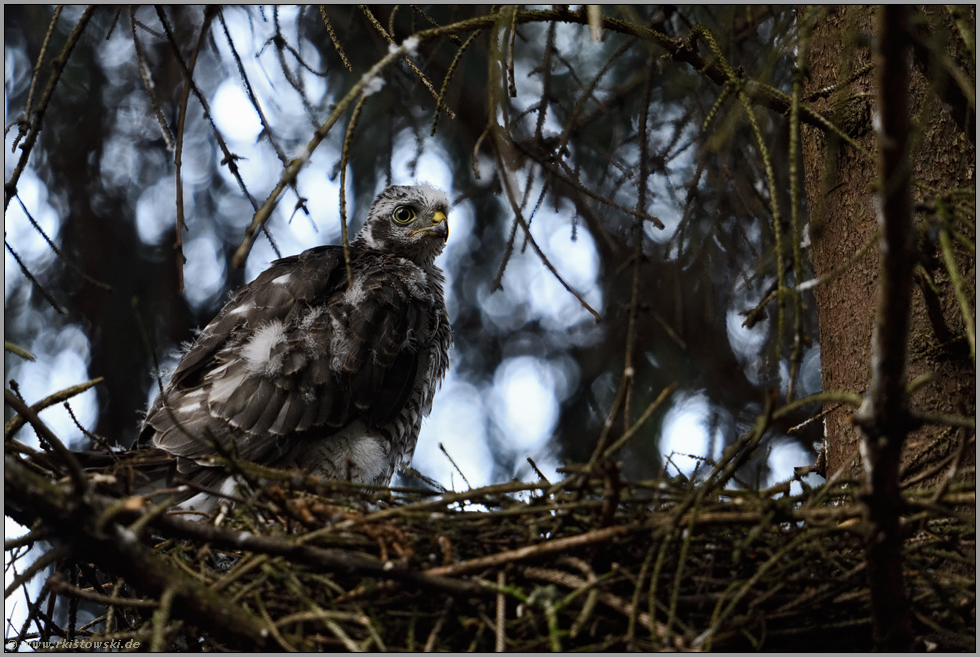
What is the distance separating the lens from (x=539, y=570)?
191 cm

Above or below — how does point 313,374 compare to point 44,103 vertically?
above

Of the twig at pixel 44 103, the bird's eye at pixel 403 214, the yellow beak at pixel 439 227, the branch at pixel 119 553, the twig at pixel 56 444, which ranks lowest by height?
the branch at pixel 119 553

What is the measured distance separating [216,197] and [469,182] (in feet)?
6.07

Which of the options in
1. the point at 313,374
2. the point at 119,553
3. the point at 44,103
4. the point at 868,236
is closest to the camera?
the point at 119,553

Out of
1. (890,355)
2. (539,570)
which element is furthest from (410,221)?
(890,355)

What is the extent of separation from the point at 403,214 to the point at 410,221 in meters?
0.06

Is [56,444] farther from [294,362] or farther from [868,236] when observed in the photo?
[868,236]

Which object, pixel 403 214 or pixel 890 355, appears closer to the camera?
pixel 890 355

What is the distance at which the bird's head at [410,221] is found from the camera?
4.63 m

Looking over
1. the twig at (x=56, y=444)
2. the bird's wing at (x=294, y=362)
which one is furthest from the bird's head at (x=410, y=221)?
the twig at (x=56, y=444)

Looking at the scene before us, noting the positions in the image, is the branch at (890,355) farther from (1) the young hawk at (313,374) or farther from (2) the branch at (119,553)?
(1) the young hawk at (313,374)

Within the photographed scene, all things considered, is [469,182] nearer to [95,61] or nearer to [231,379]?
[231,379]

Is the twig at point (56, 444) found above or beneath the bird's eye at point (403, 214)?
beneath

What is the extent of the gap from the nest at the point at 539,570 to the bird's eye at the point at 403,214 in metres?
2.69
